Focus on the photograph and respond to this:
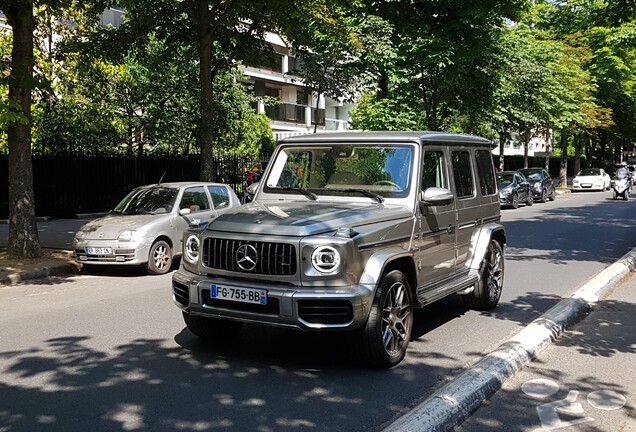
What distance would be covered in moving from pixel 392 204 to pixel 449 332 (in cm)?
169

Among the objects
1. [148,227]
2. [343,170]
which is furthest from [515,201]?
[343,170]

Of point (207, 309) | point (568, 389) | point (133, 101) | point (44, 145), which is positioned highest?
point (133, 101)

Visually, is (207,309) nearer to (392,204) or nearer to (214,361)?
(214,361)

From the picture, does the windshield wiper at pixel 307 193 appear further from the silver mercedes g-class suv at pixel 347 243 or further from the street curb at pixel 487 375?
the street curb at pixel 487 375

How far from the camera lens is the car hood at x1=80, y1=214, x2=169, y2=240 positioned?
1047 centimetres

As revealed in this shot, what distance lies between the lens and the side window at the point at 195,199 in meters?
11.5

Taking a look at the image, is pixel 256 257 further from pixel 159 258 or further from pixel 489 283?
pixel 159 258

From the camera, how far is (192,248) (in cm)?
548

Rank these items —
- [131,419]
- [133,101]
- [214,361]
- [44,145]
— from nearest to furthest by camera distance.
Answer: [131,419] < [214,361] < [44,145] < [133,101]

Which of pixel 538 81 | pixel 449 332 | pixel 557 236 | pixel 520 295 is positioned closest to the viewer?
pixel 449 332

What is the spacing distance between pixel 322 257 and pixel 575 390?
2205 millimetres

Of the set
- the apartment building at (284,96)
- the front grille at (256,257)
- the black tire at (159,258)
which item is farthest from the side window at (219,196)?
the apartment building at (284,96)

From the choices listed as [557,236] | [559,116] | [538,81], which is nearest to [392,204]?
[557,236]

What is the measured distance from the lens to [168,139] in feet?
78.5
